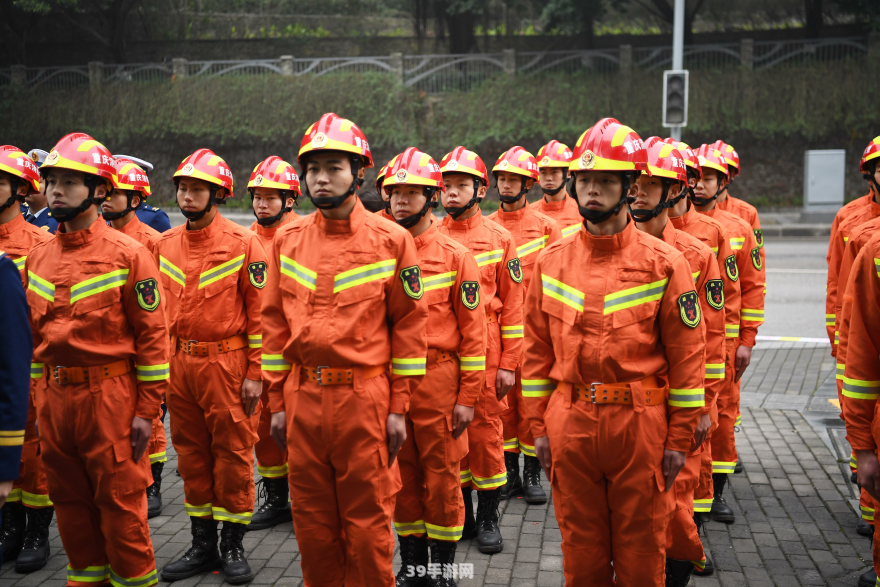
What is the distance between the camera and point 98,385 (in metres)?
4.45

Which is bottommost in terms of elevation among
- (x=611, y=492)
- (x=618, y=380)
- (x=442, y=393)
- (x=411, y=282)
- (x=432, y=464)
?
(x=432, y=464)

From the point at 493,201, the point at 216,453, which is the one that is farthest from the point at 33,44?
the point at 216,453

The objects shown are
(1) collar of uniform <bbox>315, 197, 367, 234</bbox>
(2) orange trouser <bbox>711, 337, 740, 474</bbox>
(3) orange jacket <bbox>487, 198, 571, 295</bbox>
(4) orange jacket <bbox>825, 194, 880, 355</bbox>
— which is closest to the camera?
(1) collar of uniform <bbox>315, 197, 367, 234</bbox>

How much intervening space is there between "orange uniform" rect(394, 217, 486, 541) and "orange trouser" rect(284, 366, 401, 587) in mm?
976

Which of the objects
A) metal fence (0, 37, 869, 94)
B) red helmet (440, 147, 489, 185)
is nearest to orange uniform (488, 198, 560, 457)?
red helmet (440, 147, 489, 185)

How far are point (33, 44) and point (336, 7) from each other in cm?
1303

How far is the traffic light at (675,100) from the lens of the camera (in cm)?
1334

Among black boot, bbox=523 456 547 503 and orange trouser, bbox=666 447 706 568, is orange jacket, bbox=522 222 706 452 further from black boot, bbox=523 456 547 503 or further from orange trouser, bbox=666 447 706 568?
black boot, bbox=523 456 547 503

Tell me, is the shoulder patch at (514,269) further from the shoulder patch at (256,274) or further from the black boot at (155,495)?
the black boot at (155,495)

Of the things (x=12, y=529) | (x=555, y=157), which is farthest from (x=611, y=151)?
(x=12, y=529)

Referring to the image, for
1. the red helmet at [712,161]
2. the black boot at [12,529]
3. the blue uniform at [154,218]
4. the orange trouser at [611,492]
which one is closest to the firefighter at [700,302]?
the orange trouser at [611,492]

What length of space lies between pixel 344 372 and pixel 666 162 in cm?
251

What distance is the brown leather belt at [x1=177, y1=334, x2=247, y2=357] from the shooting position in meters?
5.23

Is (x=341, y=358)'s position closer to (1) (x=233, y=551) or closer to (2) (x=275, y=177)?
(1) (x=233, y=551)
